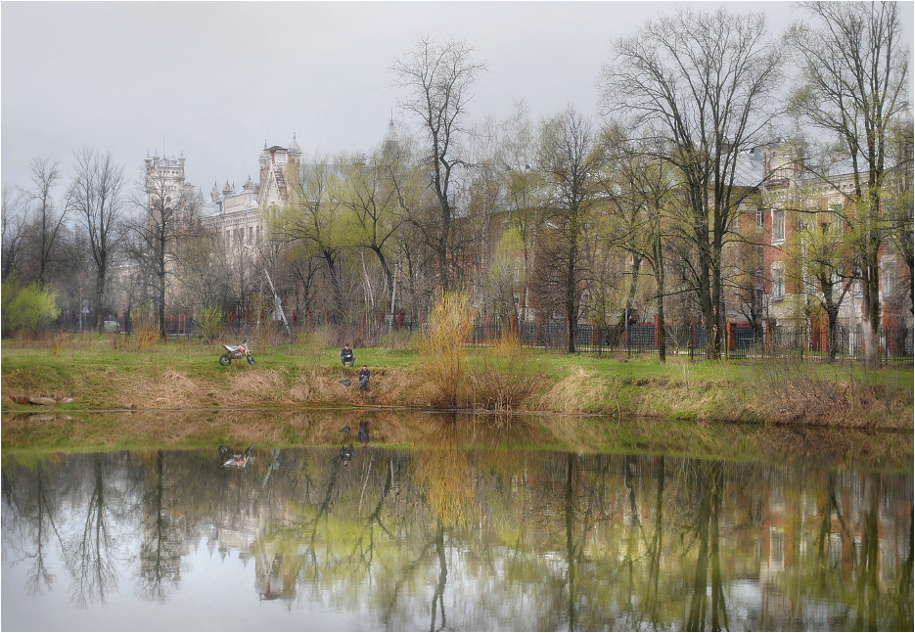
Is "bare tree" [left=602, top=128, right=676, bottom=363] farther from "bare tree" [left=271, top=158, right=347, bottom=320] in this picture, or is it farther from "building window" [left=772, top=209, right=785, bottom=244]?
"bare tree" [left=271, top=158, right=347, bottom=320]

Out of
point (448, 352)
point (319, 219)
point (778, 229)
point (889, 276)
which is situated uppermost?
point (319, 219)

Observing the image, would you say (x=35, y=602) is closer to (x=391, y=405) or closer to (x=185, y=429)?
(x=185, y=429)

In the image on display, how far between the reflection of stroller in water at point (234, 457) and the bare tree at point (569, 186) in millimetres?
19621

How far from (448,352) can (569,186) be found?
562 inches

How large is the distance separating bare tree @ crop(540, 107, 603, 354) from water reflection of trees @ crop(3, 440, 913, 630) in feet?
65.7

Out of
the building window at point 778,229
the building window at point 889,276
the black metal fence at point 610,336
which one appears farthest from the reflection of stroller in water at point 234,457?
the building window at point 778,229


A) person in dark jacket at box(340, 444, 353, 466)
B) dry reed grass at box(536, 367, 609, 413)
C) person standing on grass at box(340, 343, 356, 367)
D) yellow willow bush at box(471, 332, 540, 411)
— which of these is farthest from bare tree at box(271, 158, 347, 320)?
person in dark jacket at box(340, 444, 353, 466)

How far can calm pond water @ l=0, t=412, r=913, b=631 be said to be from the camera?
11.0 m

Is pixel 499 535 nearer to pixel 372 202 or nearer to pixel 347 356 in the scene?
pixel 347 356

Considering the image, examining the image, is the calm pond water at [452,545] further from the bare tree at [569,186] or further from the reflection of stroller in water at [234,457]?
the bare tree at [569,186]

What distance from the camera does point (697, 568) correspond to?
1270 cm

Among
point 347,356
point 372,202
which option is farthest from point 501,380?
point 372,202

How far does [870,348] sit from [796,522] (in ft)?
57.3

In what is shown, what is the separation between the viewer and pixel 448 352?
32031 millimetres
